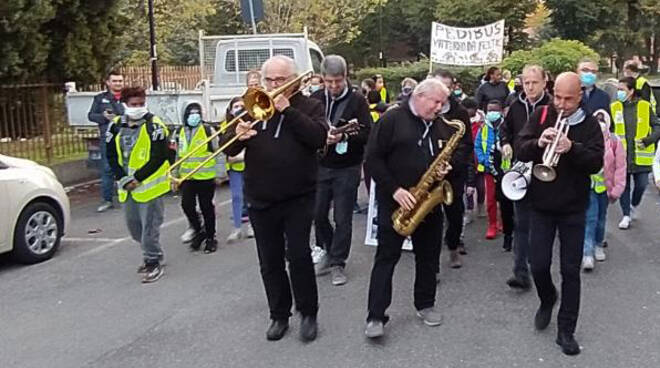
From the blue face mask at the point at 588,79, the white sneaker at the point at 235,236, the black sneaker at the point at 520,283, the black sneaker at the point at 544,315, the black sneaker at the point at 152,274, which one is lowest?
the white sneaker at the point at 235,236

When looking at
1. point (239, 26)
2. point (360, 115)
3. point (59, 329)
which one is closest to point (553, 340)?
point (360, 115)

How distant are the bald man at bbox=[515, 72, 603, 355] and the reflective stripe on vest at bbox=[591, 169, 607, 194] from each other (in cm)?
193

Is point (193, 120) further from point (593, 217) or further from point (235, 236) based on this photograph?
point (593, 217)

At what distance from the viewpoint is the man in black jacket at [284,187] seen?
4887mm

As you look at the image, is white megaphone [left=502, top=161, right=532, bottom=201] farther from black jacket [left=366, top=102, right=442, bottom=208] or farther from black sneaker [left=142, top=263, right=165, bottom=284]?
black sneaker [left=142, top=263, right=165, bottom=284]

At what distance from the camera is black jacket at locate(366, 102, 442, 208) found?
5.04 meters

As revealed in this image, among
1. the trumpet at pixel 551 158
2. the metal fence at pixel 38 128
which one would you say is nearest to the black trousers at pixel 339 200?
the trumpet at pixel 551 158

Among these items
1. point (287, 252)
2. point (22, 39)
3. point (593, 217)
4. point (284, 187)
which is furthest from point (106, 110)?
point (593, 217)

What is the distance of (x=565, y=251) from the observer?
4.88 m

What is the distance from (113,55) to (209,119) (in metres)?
4.29

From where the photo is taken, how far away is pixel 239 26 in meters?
38.2

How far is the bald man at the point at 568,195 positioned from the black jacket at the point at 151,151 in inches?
124

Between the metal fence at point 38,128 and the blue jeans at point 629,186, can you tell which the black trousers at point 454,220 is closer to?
the blue jeans at point 629,186

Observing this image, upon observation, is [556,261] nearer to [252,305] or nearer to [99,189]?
[252,305]
